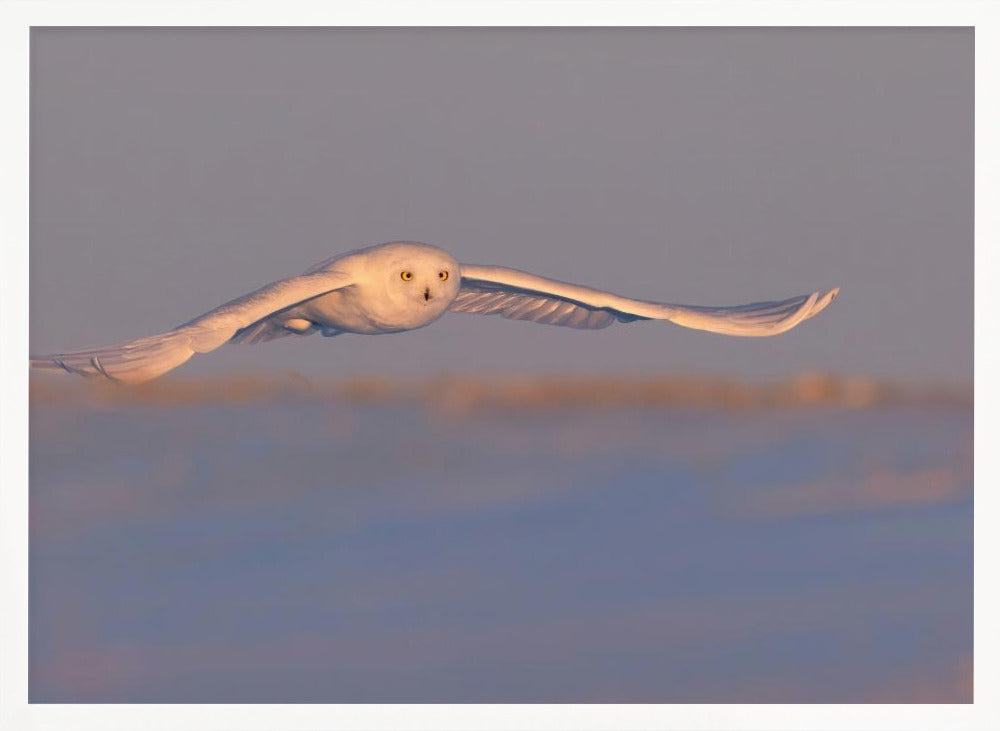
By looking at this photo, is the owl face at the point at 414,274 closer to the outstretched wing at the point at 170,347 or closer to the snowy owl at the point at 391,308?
the snowy owl at the point at 391,308

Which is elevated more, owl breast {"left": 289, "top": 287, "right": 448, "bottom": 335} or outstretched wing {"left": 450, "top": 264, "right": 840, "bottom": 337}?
outstretched wing {"left": 450, "top": 264, "right": 840, "bottom": 337}

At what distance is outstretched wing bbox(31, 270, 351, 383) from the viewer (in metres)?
12.0

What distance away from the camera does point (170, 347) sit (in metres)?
12.1

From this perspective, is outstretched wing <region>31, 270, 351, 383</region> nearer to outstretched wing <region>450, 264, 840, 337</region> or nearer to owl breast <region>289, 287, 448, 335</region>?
owl breast <region>289, 287, 448, 335</region>

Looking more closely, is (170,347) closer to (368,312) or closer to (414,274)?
(368,312)


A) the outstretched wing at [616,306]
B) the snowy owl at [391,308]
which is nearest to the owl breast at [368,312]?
the snowy owl at [391,308]

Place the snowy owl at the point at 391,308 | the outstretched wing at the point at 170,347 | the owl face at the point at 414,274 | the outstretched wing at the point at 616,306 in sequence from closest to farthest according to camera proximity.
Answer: the outstretched wing at the point at 170,347 < the snowy owl at the point at 391,308 < the owl face at the point at 414,274 < the outstretched wing at the point at 616,306

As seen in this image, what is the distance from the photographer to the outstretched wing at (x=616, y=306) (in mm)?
14211

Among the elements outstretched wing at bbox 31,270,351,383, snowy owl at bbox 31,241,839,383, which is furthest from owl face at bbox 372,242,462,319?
outstretched wing at bbox 31,270,351,383

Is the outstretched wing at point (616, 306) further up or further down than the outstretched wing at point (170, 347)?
further up

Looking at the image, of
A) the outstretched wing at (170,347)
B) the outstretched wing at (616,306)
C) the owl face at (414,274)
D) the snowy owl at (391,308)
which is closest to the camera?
the outstretched wing at (170,347)

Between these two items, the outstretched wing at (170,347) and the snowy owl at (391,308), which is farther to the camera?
the snowy owl at (391,308)

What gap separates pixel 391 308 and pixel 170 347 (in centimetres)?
210
